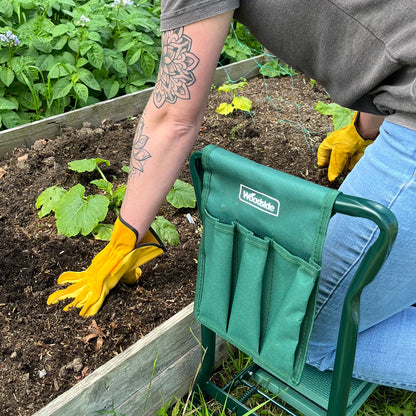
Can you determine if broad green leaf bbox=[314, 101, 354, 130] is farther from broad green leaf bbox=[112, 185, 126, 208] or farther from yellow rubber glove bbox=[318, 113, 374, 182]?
broad green leaf bbox=[112, 185, 126, 208]

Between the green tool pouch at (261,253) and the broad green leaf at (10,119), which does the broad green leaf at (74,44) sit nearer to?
the broad green leaf at (10,119)

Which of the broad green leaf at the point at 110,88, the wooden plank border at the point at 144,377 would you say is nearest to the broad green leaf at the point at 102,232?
the wooden plank border at the point at 144,377

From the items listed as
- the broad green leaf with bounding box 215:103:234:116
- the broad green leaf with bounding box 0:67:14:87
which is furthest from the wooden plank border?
the broad green leaf with bounding box 0:67:14:87

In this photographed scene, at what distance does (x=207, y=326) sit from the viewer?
1575mm

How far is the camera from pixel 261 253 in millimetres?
1315

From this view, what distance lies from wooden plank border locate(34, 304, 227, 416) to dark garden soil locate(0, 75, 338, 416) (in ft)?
0.61

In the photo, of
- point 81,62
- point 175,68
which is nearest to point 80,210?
point 175,68

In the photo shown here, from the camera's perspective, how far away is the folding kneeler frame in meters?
1.16

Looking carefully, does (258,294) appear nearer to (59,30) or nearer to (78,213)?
(78,213)

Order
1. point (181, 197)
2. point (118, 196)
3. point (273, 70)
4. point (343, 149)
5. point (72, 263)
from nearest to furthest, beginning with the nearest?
point (72, 263)
point (118, 196)
point (181, 197)
point (343, 149)
point (273, 70)

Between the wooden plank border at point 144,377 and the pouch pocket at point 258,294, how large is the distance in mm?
289

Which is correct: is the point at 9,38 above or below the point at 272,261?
below

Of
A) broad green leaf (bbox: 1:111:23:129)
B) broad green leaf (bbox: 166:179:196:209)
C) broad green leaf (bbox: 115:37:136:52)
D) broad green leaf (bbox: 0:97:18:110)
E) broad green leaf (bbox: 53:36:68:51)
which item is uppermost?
broad green leaf (bbox: 53:36:68:51)

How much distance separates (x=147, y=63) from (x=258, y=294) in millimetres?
2587
